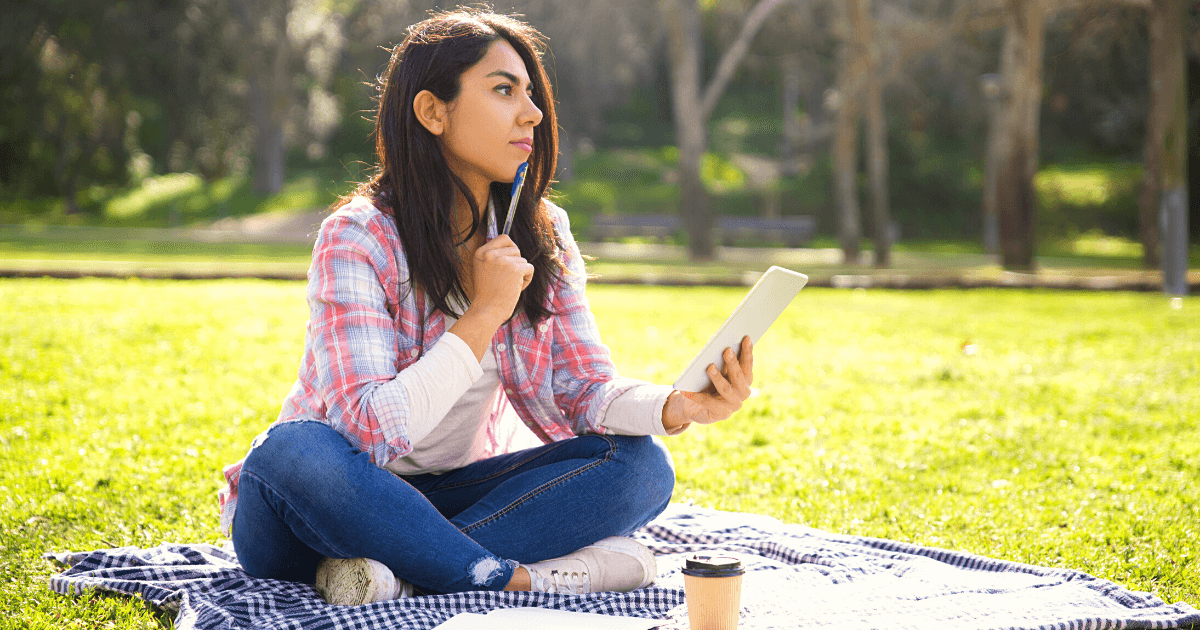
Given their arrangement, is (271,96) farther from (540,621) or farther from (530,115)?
(540,621)

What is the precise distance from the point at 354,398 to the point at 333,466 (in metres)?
0.16

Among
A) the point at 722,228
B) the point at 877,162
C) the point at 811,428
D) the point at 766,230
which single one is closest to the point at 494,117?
the point at 811,428

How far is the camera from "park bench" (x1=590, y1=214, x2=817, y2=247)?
24.7m

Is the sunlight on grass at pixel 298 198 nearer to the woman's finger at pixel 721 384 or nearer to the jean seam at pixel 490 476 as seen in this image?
the jean seam at pixel 490 476

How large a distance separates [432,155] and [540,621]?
3.96ft

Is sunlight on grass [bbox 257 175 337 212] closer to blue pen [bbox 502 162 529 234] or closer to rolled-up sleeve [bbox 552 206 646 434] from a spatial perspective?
rolled-up sleeve [bbox 552 206 646 434]

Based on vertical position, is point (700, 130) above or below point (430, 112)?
below

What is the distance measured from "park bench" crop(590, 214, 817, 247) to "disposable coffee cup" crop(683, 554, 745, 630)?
22674 mm

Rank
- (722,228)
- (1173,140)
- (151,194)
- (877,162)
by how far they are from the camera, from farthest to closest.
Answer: (151,194) → (722,228) → (877,162) → (1173,140)

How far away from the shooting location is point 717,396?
265 centimetres

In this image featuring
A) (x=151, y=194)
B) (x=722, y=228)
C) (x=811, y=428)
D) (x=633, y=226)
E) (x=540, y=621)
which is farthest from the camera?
(x=151, y=194)

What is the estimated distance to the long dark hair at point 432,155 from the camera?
275 centimetres

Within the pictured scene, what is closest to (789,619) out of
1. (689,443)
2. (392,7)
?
(689,443)

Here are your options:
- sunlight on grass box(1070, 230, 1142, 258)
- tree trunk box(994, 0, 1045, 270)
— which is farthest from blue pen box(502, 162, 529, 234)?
sunlight on grass box(1070, 230, 1142, 258)
